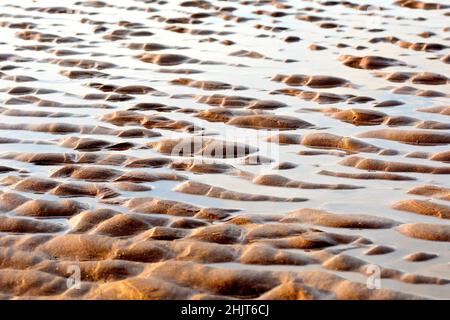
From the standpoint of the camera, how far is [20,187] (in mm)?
4410

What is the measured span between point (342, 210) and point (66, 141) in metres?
1.97

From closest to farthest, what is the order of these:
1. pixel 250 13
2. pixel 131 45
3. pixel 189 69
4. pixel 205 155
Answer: pixel 205 155, pixel 189 69, pixel 131 45, pixel 250 13

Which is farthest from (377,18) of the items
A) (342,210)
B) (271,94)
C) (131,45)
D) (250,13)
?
(342,210)

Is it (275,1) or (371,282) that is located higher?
(275,1)

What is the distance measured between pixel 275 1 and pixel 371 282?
768 centimetres

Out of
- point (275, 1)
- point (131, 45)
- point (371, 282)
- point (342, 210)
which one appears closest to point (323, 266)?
point (371, 282)

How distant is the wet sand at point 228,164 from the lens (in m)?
3.39

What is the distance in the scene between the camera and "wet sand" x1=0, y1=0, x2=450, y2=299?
339 cm

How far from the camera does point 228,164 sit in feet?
15.5

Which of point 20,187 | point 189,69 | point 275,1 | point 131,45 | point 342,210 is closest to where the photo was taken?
point 342,210

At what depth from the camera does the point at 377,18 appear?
904 cm

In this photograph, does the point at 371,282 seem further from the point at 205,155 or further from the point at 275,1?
the point at 275,1

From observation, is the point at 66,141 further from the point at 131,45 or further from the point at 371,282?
the point at 131,45
